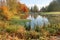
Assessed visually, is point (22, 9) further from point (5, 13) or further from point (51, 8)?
point (51, 8)

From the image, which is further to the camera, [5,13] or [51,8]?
[51,8]

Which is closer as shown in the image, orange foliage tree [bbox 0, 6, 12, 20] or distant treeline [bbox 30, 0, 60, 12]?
orange foliage tree [bbox 0, 6, 12, 20]

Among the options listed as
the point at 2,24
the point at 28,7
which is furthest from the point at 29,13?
the point at 2,24

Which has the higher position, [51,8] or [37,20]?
[51,8]

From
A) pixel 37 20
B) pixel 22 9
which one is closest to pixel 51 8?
pixel 37 20

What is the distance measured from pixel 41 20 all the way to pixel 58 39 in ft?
1.55

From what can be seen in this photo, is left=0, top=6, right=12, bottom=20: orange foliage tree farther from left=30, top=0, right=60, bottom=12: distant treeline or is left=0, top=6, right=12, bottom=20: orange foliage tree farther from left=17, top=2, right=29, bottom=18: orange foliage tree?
left=30, top=0, right=60, bottom=12: distant treeline

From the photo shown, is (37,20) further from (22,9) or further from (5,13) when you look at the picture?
(5,13)

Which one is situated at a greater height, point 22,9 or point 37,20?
point 22,9

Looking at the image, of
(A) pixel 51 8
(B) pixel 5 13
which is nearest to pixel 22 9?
(B) pixel 5 13

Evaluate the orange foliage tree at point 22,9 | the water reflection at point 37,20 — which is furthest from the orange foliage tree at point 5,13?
the water reflection at point 37,20

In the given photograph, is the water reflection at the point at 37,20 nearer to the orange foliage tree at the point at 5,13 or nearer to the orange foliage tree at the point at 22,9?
the orange foliage tree at the point at 22,9

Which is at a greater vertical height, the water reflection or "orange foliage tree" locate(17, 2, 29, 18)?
"orange foliage tree" locate(17, 2, 29, 18)

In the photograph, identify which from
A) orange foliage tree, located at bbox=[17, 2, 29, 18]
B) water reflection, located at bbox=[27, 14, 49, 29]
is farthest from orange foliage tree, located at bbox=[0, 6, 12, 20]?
water reflection, located at bbox=[27, 14, 49, 29]
